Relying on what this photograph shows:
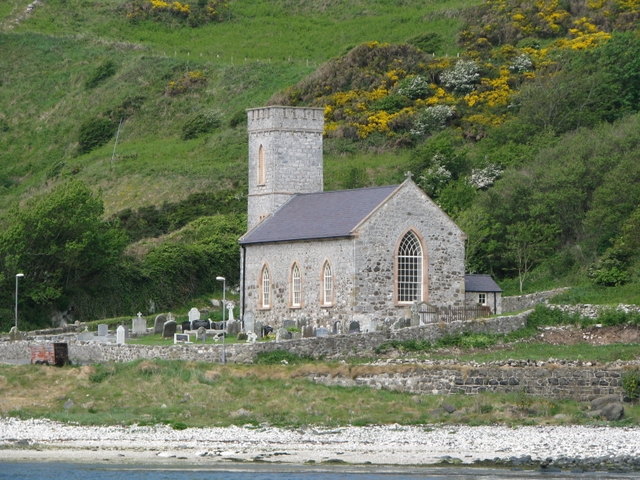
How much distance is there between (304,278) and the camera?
192 feet

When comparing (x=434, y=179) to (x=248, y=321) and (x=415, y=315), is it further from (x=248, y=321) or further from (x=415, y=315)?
(x=415, y=315)

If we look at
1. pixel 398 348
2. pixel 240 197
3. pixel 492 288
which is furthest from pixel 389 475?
pixel 240 197

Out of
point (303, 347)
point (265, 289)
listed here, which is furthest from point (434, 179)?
point (303, 347)

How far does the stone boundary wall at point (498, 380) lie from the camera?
44.8 meters

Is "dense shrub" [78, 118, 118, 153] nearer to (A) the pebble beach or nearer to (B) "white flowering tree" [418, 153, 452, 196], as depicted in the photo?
(B) "white flowering tree" [418, 153, 452, 196]

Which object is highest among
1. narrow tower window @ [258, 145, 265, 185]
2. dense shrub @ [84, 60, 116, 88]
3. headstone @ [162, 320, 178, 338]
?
dense shrub @ [84, 60, 116, 88]

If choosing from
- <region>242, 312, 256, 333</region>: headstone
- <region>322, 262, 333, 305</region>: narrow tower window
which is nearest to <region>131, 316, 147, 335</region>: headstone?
<region>242, 312, 256, 333</region>: headstone

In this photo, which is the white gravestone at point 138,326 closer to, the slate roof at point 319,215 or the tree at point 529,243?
the slate roof at point 319,215

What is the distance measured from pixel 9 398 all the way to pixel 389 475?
51.4 ft

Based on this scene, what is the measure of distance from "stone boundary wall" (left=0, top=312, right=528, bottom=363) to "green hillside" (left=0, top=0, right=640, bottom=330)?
27.2ft

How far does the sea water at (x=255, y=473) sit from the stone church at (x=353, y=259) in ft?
62.7

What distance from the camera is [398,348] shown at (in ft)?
167

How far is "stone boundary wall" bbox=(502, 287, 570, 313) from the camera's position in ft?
193

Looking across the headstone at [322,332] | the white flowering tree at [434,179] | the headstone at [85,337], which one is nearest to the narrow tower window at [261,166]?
the headstone at [85,337]
